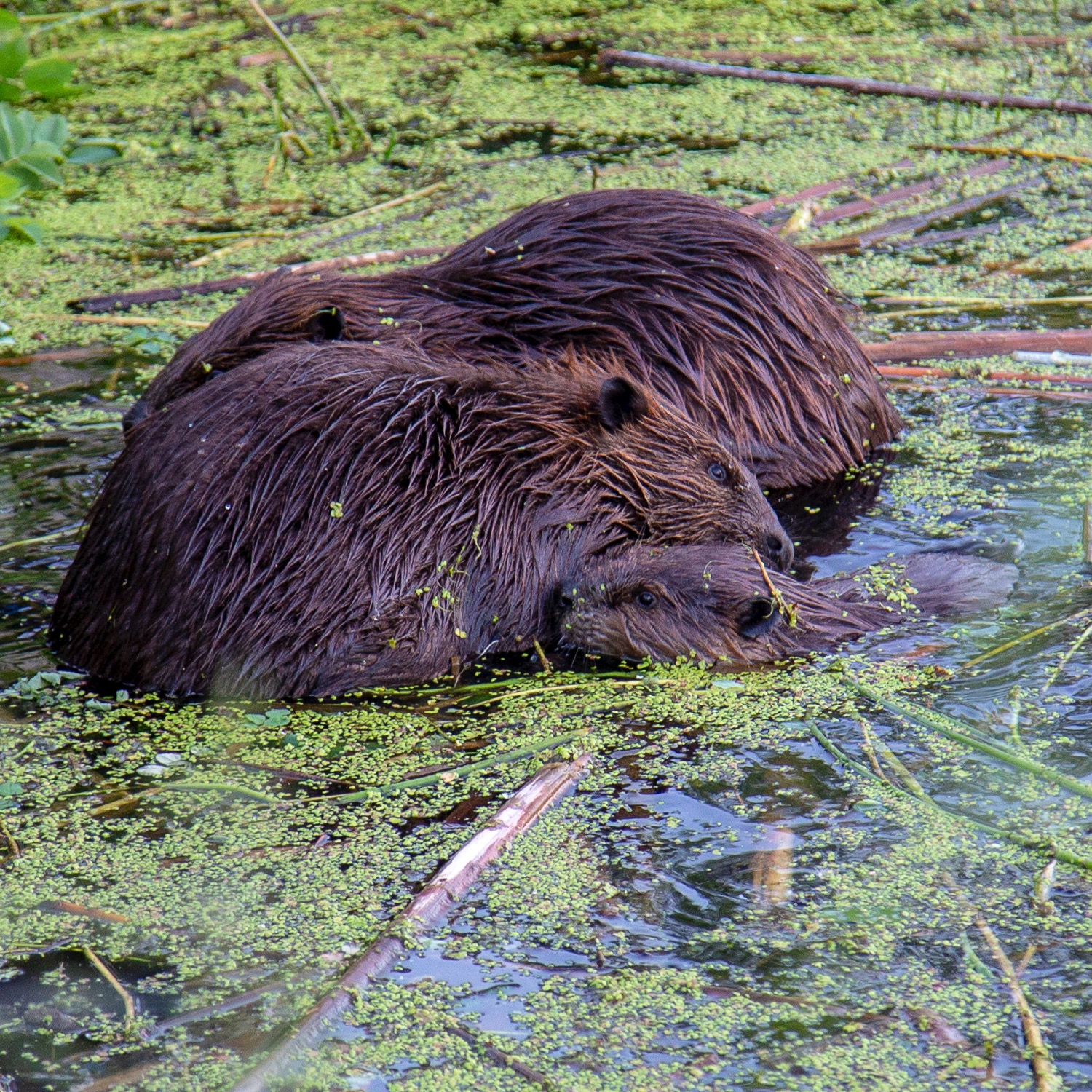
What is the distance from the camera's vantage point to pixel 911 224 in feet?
19.6

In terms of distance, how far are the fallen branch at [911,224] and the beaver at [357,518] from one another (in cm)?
227

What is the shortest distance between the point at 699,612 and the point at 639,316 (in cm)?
107

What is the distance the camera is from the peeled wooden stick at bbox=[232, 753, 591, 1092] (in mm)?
2205

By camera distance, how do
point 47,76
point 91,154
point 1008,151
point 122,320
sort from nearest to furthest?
point 47,76
point 91,154
point 122,320
point 1008,151

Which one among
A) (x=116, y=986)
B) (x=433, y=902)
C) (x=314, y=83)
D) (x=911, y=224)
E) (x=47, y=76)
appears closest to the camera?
(x=116, y=986)

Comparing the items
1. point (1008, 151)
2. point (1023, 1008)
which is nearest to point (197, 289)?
point (1008, 151)

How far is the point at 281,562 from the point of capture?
10.8ft

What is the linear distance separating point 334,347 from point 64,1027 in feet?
5.77

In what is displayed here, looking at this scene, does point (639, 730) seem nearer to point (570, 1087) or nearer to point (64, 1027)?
point (570, 1087)

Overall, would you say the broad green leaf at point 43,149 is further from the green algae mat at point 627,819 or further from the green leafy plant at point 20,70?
the green algae mat at point 627,819

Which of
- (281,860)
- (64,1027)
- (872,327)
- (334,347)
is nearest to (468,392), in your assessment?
(334,347)

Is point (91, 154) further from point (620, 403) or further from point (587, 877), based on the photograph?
point (587, 877)

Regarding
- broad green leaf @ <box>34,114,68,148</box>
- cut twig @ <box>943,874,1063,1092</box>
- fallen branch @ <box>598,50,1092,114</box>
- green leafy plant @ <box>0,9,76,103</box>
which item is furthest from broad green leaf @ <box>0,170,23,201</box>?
fallen branch @ <box>598,50,1092,114</box>

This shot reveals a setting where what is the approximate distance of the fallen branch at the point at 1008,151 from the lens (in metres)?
6.44
